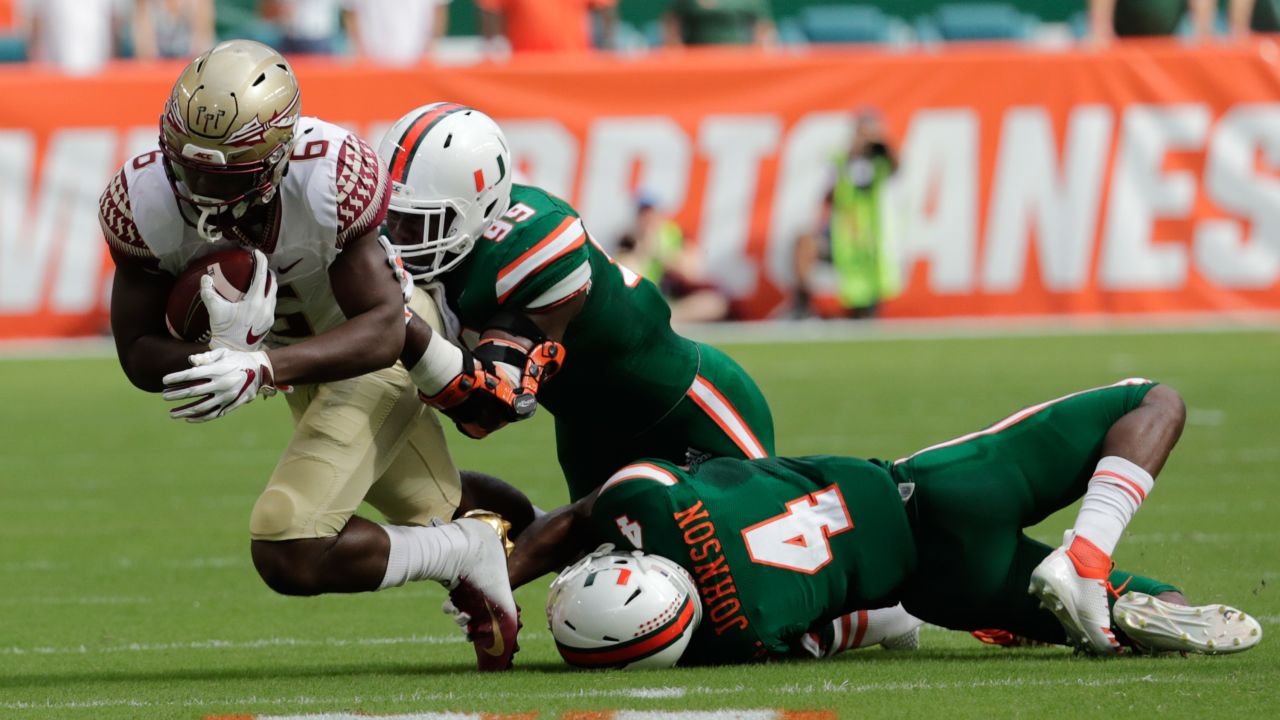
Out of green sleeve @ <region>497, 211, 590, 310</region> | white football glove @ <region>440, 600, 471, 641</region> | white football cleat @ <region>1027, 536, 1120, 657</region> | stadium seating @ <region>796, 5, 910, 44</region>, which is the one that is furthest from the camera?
stadium seating @ <region>796, 5, 910, 44</region>

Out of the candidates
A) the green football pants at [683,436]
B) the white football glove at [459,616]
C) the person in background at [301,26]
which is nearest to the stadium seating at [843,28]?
the person in background at [301,26]

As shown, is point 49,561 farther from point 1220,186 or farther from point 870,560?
point 1220,186

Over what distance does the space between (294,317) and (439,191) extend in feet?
1.58

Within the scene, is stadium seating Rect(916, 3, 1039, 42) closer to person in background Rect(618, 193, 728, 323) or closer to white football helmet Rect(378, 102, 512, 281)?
person in background Rect(618, 193, 728, 323)

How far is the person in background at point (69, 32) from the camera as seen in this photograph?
554 inches

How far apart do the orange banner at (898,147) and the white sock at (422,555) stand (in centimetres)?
865

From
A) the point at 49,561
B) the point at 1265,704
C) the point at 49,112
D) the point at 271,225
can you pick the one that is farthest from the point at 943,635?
the point at 49,112

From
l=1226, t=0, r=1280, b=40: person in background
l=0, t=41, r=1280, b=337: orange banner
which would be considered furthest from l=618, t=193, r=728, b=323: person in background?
l=1226, t=0, r=1280, b=40: person in background

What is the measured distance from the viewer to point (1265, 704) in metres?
3.73

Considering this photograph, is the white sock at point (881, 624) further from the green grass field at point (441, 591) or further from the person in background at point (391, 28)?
the person in background at point (391, 28)

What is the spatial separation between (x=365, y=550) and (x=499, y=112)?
29.9 ft

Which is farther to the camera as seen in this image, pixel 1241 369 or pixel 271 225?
pixel 1241 369

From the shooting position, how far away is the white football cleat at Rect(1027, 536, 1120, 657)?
4.17m

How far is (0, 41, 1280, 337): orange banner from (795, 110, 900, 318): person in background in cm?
15
